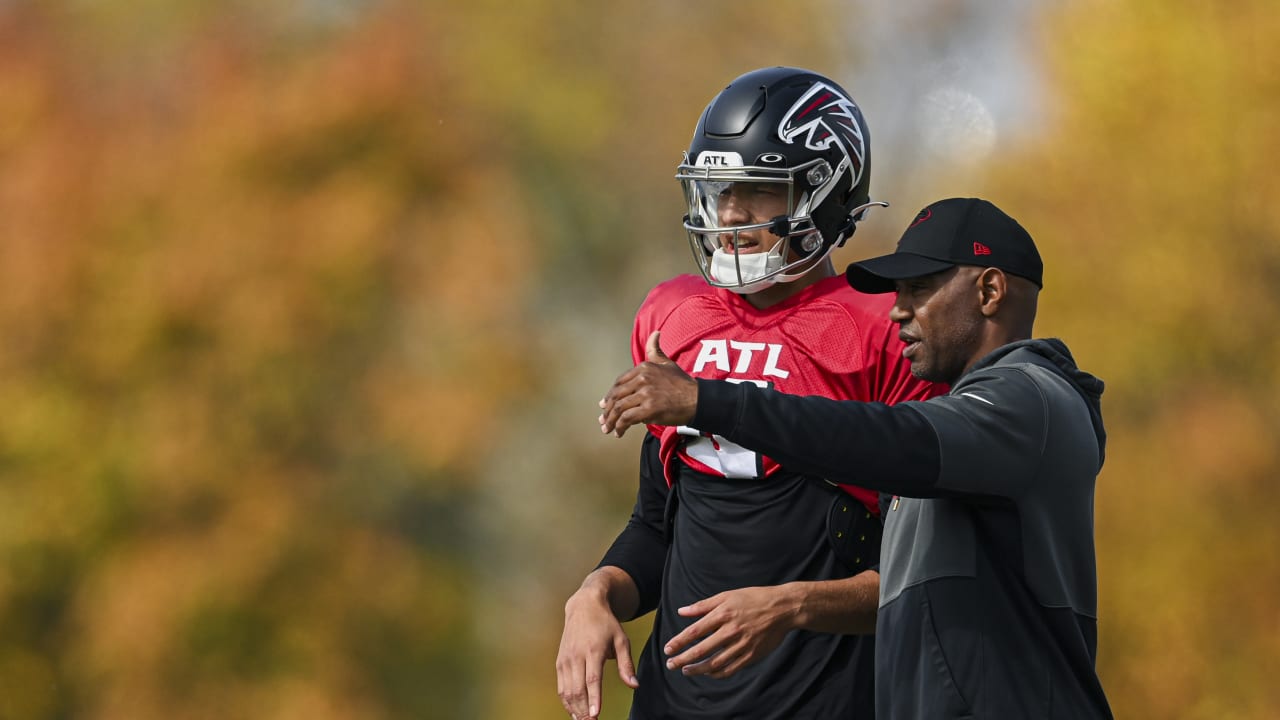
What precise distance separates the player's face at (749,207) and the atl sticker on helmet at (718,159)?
0.13 ft

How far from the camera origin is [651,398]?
1606 millimetres

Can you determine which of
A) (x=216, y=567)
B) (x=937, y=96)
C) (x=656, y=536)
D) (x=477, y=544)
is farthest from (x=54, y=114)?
(x=656, y=536)

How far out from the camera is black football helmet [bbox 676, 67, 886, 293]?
2346 millimetres

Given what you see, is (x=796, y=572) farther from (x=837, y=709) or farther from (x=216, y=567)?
(x=216, y=567)

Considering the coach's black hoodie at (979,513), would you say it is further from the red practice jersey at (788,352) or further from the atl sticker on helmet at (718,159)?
the atl sticker on helmet at (718,159)

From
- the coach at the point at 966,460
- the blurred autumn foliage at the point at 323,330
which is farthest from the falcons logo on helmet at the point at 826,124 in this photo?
the blurred autumn foliage at the point at 323,330

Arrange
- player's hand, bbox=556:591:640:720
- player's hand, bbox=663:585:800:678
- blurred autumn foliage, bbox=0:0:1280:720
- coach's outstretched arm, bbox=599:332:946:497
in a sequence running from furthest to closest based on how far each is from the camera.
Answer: blurred autumn foliage, bbox=0:0:1280:720 → player's hand, bbox=556:591:640:720 → player's hand, bbox=663:585:800:678 → coach's outstretched arm, bbox=599:332:946:497

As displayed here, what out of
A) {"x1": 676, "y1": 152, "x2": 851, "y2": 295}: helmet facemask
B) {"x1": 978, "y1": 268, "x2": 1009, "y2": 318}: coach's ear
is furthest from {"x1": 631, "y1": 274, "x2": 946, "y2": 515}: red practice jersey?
{"x1": 978, "y1": 268, "x2": 1009, "y2": 318}: coach's ear

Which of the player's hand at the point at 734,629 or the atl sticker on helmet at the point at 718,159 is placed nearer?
the player's hand at the point at 734,629

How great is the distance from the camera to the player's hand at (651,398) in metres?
1.61

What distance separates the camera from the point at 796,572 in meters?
2.22

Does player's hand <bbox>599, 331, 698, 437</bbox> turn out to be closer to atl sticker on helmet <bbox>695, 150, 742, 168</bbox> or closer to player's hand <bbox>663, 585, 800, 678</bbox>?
player's hand <bbox>663, 585, 800, 678</bbox>

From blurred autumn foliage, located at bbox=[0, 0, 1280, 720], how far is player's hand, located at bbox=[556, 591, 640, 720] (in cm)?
404

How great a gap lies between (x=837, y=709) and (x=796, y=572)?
0.23m
